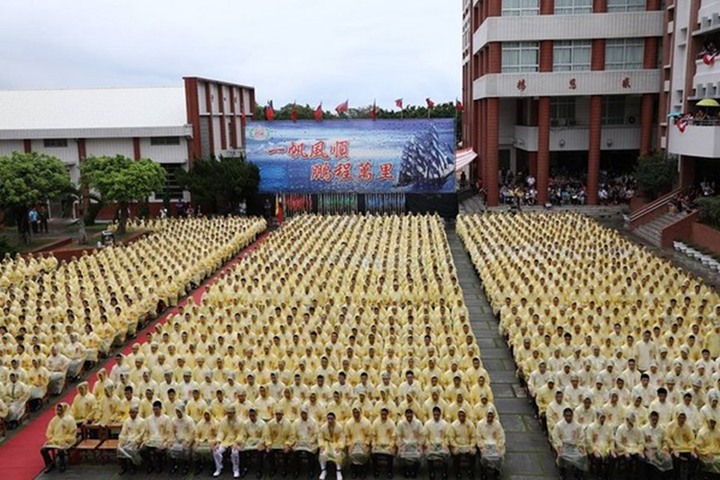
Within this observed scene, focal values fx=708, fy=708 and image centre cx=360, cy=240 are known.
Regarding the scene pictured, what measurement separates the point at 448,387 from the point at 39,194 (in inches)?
704

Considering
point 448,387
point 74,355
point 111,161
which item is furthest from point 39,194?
point 448,387

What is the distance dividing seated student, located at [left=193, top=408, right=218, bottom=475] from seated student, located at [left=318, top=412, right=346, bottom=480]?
4.46 feet

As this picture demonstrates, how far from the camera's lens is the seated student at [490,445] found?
8.30m

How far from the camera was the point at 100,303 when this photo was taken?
14383 millimetres

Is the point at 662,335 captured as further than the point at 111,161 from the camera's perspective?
No

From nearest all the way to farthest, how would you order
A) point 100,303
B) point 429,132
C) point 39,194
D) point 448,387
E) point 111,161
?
point 448,387
point 100,303
point 39,194
point 111,161
point 429,132

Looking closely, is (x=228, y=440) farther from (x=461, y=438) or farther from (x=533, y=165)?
(x=533, y=165)

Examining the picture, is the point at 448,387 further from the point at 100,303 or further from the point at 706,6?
the point at 706,6

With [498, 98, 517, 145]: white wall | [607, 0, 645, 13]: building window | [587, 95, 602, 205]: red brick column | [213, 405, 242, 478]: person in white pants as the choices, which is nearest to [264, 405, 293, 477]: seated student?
[213, 405, 242, 478]: person in white pants

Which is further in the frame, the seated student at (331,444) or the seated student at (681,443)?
the seated student at (331,444)

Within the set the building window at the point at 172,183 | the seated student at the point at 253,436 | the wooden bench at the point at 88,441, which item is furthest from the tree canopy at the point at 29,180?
the seated student at the point at 253,436

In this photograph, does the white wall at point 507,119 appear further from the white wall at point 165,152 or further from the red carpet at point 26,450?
the red carpet at point 26,450

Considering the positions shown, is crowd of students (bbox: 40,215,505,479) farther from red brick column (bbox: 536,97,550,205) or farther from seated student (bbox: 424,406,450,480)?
red brick column (bbox: 536,97,550,205)

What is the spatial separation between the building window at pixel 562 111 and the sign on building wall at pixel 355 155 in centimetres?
730
